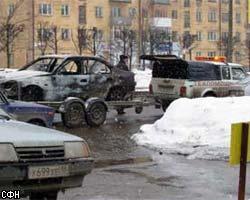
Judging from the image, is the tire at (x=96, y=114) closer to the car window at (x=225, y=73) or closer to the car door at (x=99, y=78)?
the car door at (x=99, y=78)

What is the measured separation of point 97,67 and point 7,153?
1300 cm

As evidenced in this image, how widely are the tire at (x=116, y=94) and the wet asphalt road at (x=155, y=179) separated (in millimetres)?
5218

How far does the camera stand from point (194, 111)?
Result: 16.8 m

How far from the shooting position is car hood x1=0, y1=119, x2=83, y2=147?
7.16 meters

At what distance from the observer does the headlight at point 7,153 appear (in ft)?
23.0

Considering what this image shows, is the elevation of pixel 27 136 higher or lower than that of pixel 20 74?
lower

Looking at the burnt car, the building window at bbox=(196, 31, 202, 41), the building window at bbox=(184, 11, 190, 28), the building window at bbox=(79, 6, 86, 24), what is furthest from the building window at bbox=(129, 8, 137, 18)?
the burnt car

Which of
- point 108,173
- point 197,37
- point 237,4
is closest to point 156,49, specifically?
point 197,37

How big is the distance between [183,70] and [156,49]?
4178cm

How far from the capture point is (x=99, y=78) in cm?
1992

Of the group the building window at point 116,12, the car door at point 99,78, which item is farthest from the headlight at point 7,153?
the building window at point 116,12

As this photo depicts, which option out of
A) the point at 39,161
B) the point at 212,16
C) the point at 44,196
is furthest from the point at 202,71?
the point at 212,16

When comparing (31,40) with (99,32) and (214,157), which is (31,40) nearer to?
(99,32)

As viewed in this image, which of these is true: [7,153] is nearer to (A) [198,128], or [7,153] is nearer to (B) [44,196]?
(B) [44,196]
